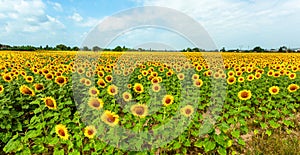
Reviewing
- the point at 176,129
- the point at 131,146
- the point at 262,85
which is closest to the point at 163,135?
the point at 176,129

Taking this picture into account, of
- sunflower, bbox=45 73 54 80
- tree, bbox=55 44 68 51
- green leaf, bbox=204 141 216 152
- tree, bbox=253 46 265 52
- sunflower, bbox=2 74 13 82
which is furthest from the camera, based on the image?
tree, bbox=253 46 265 52

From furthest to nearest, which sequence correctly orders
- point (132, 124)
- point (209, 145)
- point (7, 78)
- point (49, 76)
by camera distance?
1. point (49, 76)
2. point (7, 78)
3. point (132, 124)
4. point (209, 145)

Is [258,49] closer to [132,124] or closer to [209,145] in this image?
[132,124]

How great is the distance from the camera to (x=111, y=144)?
10.8 feet

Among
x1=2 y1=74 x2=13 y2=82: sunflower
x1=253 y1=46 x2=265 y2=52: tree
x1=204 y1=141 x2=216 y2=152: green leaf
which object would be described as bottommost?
x1=204 y1=141 x2=216 y2=152: green leaf

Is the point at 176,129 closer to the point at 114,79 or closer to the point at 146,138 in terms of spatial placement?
the point at 146,138

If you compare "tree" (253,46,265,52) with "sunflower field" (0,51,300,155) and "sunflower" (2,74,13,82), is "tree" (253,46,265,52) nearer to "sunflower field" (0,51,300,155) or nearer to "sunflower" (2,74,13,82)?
"sunflower field" (0,51,300,155)

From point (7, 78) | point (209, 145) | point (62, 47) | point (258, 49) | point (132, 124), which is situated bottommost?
point (132, 124)

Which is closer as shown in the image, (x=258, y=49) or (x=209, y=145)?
(x=209, y=145)

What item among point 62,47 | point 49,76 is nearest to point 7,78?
point 49,76

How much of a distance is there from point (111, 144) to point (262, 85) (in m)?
5.00

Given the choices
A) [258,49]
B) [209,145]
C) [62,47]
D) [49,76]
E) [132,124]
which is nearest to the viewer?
[209,145]

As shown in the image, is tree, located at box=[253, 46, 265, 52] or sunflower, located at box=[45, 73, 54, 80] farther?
tree, located at box=[253, 46, 265, 52]

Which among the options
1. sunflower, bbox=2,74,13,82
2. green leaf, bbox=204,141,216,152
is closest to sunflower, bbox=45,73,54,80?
sunflower, bbox=2,74,13,82
